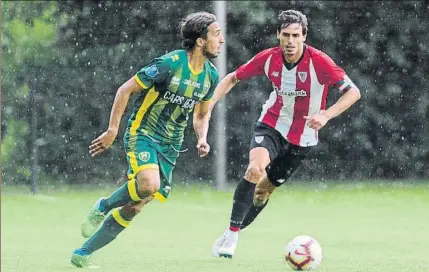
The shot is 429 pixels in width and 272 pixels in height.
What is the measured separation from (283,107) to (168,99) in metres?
1.36

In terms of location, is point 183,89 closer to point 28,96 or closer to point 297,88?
point 297,88

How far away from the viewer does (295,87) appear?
7.62 m

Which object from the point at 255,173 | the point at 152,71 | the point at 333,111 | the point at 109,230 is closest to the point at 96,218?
the point at 109,230

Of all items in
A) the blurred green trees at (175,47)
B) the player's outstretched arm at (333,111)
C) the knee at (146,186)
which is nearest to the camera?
the knee at (146,186)

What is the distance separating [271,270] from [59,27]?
26.9 feet

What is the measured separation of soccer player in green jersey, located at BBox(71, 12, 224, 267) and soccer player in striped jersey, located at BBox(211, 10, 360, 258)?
53 centimetres

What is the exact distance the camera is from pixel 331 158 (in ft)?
47.3

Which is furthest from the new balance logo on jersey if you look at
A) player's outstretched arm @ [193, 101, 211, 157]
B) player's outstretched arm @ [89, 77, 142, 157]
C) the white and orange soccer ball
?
the white and orange soccer ball

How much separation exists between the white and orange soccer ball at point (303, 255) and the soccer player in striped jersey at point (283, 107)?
732 mm

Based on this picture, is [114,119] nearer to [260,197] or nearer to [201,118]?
[201,118]

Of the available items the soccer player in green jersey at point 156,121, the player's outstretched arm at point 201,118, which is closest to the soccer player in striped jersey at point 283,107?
the player's outstretched arm at point 201,118

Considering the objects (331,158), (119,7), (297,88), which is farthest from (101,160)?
(297,88)

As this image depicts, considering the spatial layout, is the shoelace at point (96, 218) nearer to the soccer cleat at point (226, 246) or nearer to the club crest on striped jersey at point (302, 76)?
the soccer cleat at point (226, 246)

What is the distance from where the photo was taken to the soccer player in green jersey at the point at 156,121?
6.38m
